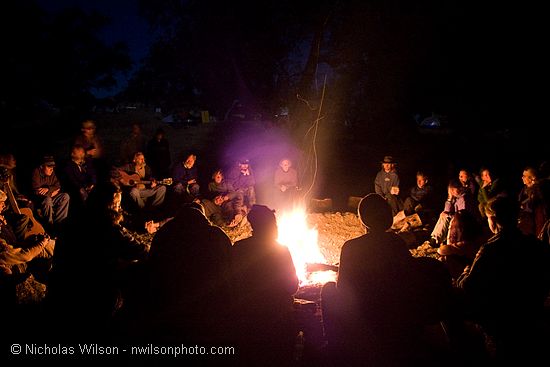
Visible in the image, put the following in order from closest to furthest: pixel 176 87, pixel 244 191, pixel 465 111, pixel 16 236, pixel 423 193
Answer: pixel 16 236 < pixel 423 193 < pixel 244 191 < pixel 176 87 < pixel 465 111

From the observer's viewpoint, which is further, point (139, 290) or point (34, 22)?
point (34, 22)

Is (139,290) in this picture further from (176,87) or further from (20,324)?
(176,87)

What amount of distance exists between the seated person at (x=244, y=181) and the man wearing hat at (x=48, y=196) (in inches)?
138

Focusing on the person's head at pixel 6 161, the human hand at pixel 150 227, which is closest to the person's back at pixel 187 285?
the human hand at pixel 150 227

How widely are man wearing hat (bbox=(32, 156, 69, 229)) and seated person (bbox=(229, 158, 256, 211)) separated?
11.5 feet

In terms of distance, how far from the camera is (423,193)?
8.36m

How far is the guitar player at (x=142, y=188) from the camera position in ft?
27.6

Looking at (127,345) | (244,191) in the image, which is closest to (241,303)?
(127,345)

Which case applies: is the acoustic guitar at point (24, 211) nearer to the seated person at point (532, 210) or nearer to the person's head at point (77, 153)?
the person's head at point (77, 153)

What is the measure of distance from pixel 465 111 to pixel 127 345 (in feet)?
60.4

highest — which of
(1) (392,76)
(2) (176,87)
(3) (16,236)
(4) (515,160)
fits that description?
(2) (176,87)

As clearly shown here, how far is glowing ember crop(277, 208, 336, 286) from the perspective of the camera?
572cm

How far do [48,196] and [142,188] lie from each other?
1.91 metres

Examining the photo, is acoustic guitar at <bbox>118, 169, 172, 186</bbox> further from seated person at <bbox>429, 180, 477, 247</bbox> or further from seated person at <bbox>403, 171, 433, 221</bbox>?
seated person at <bbox>429, 180, 477, 247</bbox>
